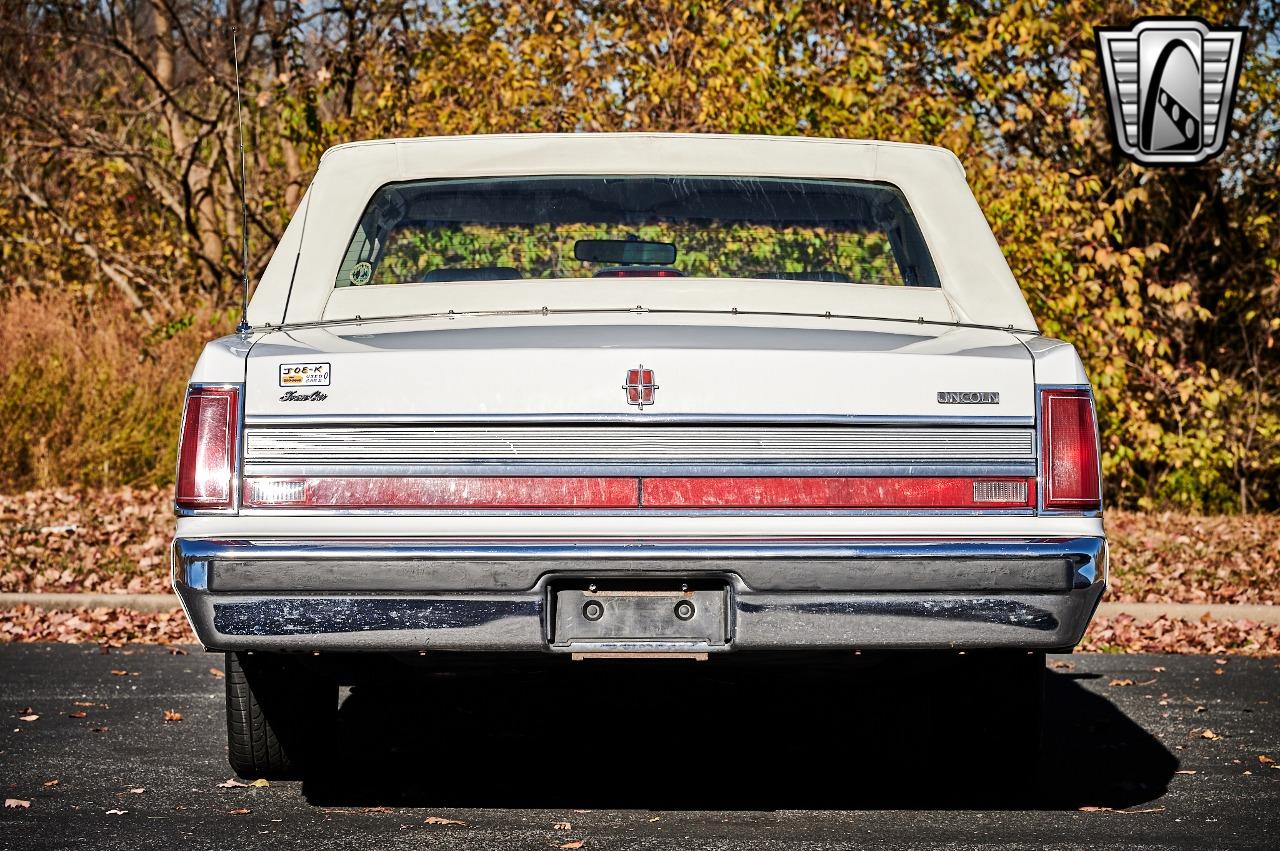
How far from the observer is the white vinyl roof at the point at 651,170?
16.6ft

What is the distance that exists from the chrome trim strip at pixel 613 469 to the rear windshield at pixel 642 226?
1186 millimetres

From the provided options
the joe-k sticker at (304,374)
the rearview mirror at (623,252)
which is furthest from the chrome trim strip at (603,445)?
the rearview mirror at (623,252)

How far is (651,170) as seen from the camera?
5371 millimetres

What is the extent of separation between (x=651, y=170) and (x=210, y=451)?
1.88 m

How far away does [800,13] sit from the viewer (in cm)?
1334

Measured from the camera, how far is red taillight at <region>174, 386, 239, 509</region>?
4.07 meters

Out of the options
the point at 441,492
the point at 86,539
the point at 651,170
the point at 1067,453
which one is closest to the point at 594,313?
the point at 441,492

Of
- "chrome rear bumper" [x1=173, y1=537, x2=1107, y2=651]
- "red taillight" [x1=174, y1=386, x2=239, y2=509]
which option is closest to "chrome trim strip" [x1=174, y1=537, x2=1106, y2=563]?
"chrome rear bumper" [x1=173, y1=537, x2=1107, y2=651]

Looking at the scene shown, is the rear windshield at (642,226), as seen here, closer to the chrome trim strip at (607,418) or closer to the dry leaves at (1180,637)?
the chrome trim strip at (607,418)

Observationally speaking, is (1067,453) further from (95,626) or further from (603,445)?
(95,626)

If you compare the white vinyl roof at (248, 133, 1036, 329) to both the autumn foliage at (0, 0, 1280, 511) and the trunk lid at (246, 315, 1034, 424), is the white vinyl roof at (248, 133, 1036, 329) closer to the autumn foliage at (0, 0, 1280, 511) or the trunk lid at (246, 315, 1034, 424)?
the trunk lid at (246, 315, 1034, 424)

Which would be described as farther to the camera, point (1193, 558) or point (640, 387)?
point (1193, 558)

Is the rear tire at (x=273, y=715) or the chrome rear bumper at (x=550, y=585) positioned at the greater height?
the chrome rear bumper at (x=550, y=585)

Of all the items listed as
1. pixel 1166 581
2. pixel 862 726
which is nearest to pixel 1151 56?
pixel 1166 581
